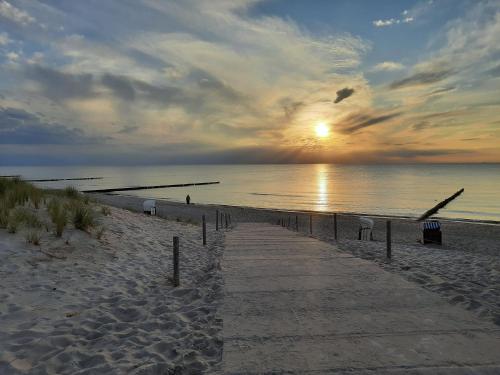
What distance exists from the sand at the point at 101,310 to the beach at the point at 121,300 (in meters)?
0.01

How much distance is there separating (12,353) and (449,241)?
898 inches

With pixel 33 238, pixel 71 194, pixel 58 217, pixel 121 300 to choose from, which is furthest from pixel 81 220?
pixel 71 194

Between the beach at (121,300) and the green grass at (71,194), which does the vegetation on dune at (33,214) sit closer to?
the beach at (121,300)

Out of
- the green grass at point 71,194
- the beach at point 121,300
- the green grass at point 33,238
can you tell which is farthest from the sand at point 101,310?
the green grass at point 71,194

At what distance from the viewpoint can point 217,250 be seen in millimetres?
11242

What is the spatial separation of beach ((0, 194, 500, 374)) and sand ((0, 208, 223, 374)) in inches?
0.6

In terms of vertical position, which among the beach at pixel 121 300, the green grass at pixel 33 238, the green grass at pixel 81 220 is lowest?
the beach at pixel 121 300

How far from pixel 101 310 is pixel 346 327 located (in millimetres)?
3978

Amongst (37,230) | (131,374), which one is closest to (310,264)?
(131,374)

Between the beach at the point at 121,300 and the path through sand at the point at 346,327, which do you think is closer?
the path through sand at the point at 346,327

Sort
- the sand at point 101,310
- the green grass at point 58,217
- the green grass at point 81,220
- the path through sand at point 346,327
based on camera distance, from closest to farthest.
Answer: the path through sand at point 346,327 < the sand at point 101,310 < the green grass at point 58,217 < the green grass at point 81,220

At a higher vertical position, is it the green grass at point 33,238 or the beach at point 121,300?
the green grass at point 33,238

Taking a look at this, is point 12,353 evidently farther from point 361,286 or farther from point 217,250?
point 217,250

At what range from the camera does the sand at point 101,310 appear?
4.04 m
